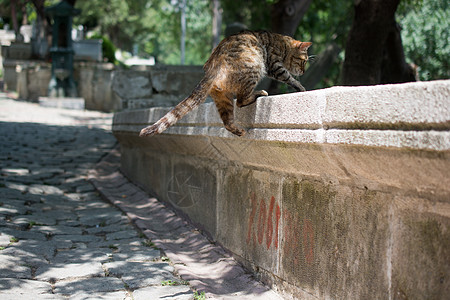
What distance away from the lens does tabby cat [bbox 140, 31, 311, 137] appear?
369 centimetres

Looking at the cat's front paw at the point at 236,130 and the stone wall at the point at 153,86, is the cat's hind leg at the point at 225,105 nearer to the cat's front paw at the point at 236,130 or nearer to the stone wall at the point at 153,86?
the cat's front paw at the point at 236,130

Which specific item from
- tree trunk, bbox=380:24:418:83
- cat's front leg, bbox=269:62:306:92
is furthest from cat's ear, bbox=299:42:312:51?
tree trunk, bbox=380:24:418:83

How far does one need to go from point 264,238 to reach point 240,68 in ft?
4.28

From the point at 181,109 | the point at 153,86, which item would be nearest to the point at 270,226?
the point at 181,109

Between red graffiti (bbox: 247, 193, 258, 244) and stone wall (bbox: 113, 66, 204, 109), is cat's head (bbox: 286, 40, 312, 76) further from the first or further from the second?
stone wall (bbox: 113, 66, 204, 109)

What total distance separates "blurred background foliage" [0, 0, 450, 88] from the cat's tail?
5.87 metres

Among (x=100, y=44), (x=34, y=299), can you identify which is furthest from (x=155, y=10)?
(x=34, y=299)

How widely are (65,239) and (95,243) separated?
328mm

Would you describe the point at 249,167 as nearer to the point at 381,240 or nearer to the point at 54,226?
the point at 381,240

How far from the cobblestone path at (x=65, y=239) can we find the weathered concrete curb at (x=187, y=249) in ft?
0.39

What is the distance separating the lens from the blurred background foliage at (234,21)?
14.6 m

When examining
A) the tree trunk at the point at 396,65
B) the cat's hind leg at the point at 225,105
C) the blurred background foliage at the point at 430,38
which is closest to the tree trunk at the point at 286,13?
the tree trunk at the point at 396,65

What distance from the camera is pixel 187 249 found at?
489cm

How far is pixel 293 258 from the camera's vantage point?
338 centimetres
